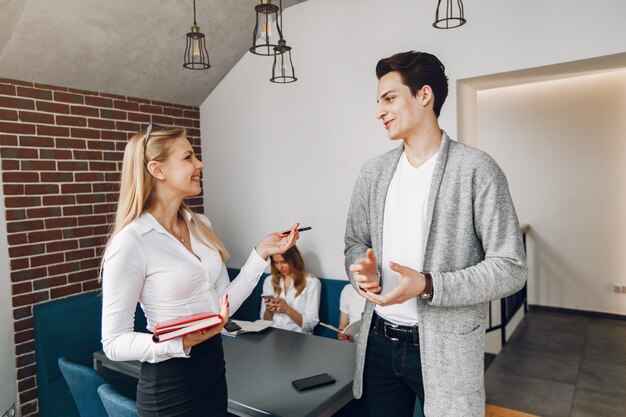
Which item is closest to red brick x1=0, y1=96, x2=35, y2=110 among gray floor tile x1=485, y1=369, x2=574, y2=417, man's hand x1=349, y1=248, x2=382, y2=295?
man's hand x1=349, y1=248, x2=382, y2=295

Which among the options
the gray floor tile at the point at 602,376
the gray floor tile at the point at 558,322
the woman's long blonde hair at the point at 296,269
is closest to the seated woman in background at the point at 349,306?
the woman's long blonde hair at the point at 296,269

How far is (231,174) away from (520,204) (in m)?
3.56

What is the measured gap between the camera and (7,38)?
2.65 meters

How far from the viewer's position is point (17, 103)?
2.89 meters

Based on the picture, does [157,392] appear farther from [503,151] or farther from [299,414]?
[503,151]

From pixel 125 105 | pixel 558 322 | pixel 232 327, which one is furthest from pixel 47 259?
pixel 558 322

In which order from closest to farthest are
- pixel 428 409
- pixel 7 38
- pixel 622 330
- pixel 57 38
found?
pixel 428 409 → pixel 7 38 → pixel 57 38 → pixel 622 330

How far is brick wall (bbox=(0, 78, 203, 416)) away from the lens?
114 inches

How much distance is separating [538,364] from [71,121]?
4.25m

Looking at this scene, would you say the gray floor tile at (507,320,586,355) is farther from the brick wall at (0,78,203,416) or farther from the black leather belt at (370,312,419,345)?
the brick wall at (0,78,203,416)

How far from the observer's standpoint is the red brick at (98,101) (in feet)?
10.9

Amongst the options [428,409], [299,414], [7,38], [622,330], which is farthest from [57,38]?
[622,330]

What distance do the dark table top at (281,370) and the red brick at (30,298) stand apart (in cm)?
88

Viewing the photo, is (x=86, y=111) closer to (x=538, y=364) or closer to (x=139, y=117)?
(x=139, y=117)
